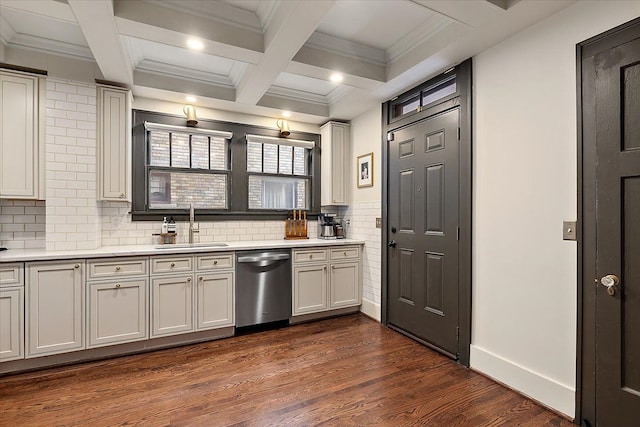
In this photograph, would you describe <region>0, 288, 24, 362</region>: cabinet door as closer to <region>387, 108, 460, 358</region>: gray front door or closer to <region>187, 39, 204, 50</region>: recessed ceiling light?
<region>187, 39, 204, 50</region>: recessed ceiling light

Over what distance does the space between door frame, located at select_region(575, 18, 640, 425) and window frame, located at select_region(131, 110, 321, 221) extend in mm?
3015

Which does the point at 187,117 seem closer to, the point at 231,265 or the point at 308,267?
the point at 231,265

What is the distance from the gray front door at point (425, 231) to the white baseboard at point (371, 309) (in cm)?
21

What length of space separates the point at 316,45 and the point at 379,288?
2.69 m

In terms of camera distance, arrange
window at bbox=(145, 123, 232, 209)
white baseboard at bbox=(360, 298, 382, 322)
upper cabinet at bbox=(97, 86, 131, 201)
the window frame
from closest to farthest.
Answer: upper cabinet at bbox=(97, 86, 131, 201), the window frame, window at bbox=(145, 123, 232, 209), white baseboard at bbox=(360, 298, 382, 322)

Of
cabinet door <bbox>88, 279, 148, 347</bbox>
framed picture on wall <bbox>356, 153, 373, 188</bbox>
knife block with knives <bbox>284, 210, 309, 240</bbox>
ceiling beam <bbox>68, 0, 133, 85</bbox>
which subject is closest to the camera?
ceiling beam <bbox>68, 0, 133, 85</bbox>

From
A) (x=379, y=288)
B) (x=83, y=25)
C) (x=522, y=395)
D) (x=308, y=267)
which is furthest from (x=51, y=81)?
(x=522, y=395)

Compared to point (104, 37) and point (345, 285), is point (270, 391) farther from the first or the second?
point (104, 37)

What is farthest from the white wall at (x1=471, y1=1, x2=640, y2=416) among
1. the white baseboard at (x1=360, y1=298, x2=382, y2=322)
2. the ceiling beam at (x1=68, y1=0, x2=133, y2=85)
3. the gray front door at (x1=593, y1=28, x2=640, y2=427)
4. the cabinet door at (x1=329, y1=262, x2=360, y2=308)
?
the ceiling beam at (x1=68, y1=0, x2=133, y2=85)

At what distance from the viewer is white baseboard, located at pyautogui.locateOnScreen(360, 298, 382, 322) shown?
12.5 ft

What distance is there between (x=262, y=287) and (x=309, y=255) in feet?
2.14

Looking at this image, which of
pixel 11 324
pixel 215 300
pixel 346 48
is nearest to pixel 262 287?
pixel 215 300

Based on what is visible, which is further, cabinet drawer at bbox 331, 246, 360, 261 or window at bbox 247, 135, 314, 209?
window at bbox 247, 135, 314, 209

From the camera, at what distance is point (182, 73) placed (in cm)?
333
